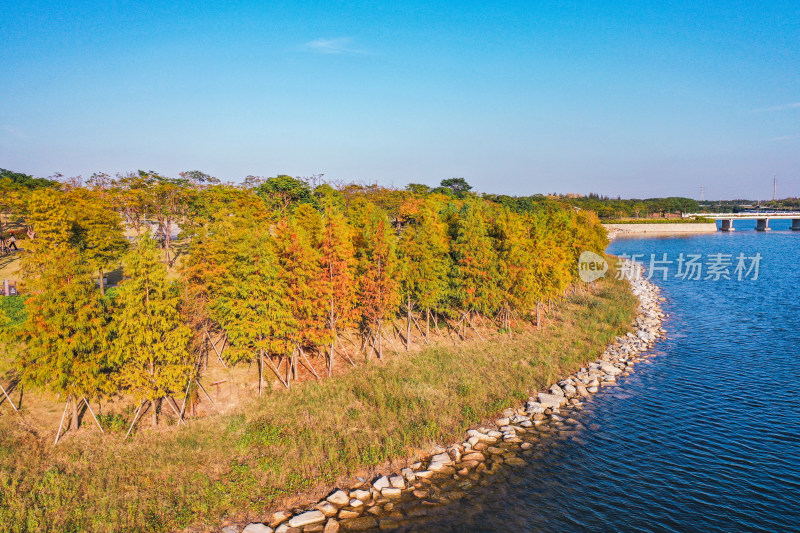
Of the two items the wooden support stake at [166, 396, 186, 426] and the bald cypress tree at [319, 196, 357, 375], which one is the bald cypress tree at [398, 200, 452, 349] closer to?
the bald cypress tree at [319, 196, 357, 375]

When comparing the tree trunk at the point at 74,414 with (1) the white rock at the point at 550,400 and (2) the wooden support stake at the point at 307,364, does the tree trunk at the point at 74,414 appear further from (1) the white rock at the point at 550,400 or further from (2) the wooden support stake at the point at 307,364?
(1) the white rock at the point at 550,400

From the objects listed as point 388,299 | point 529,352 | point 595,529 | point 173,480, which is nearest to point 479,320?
point 529,352

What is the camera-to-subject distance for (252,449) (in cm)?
2233

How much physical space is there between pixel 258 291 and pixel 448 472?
1507 centimetres

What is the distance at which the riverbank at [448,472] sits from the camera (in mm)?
17938

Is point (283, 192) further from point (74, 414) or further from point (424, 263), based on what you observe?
point (74, 414)

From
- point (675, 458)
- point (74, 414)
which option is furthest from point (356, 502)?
point (675, 458)

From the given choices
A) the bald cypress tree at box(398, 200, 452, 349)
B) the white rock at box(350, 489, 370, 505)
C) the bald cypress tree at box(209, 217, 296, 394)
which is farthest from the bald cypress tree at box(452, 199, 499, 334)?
the white rock at box(350, 489, 370, 505)

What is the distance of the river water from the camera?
18.4 m

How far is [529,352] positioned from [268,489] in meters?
25.0

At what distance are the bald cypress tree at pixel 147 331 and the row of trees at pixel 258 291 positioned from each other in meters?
0.07

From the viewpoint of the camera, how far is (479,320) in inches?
1743

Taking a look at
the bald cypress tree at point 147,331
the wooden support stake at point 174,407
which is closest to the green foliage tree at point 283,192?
the wooden support stake at point 174,407

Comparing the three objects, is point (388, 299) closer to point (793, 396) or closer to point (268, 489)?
point (268, 489)
